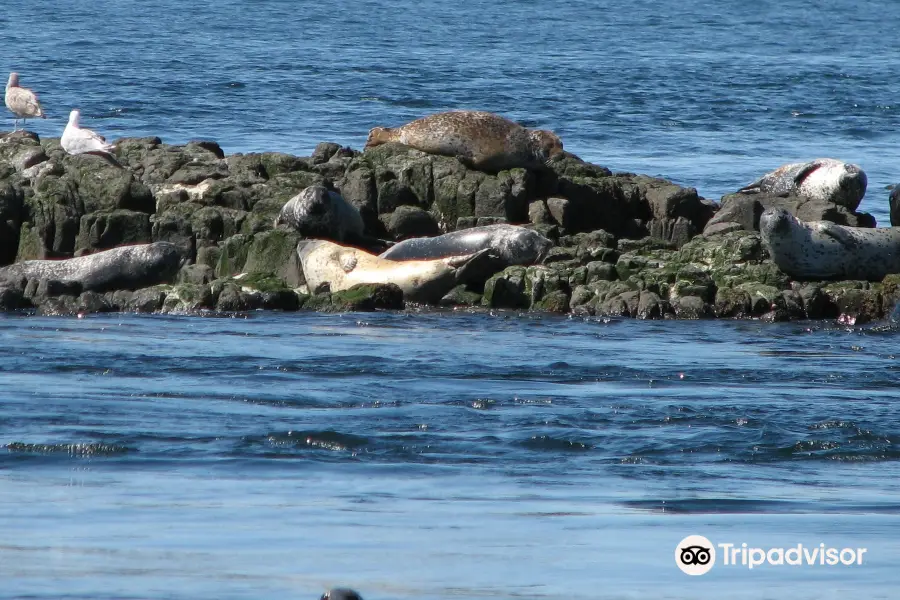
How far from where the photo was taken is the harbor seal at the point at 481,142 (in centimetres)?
1702

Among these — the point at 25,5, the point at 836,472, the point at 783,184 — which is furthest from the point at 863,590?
the point at 25,5

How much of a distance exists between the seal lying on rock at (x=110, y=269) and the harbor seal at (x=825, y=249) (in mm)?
5492

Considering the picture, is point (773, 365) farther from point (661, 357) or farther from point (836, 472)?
point (836, 472)

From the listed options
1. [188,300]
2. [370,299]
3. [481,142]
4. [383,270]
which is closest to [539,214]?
[481,142]

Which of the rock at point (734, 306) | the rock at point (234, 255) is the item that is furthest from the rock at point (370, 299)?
the rock at point (734, 306)

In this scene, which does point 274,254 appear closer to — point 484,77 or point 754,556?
point 754,556

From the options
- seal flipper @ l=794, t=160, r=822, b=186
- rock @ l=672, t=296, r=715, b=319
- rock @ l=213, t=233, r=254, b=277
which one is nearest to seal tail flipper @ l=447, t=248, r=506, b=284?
rock @ l=672, t=296, r=715, b=319

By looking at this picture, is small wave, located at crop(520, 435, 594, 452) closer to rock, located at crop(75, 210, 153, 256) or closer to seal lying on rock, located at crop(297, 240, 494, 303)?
seal lying on rock, located at crop(297, 240, 494, 303)

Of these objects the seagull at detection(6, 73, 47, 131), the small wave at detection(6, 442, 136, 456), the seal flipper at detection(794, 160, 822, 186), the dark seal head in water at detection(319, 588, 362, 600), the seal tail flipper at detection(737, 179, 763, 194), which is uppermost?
the dark seal head in water at detection(319, 588, 362, 600)

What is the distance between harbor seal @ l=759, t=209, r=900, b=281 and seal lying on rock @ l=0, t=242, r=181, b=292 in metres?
5.49

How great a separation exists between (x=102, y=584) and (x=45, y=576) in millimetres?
218

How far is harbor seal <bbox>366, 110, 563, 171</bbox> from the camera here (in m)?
17.0

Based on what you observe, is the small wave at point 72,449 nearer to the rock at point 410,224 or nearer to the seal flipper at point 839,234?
the rock at point 410,224

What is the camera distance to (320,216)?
15719 mm
